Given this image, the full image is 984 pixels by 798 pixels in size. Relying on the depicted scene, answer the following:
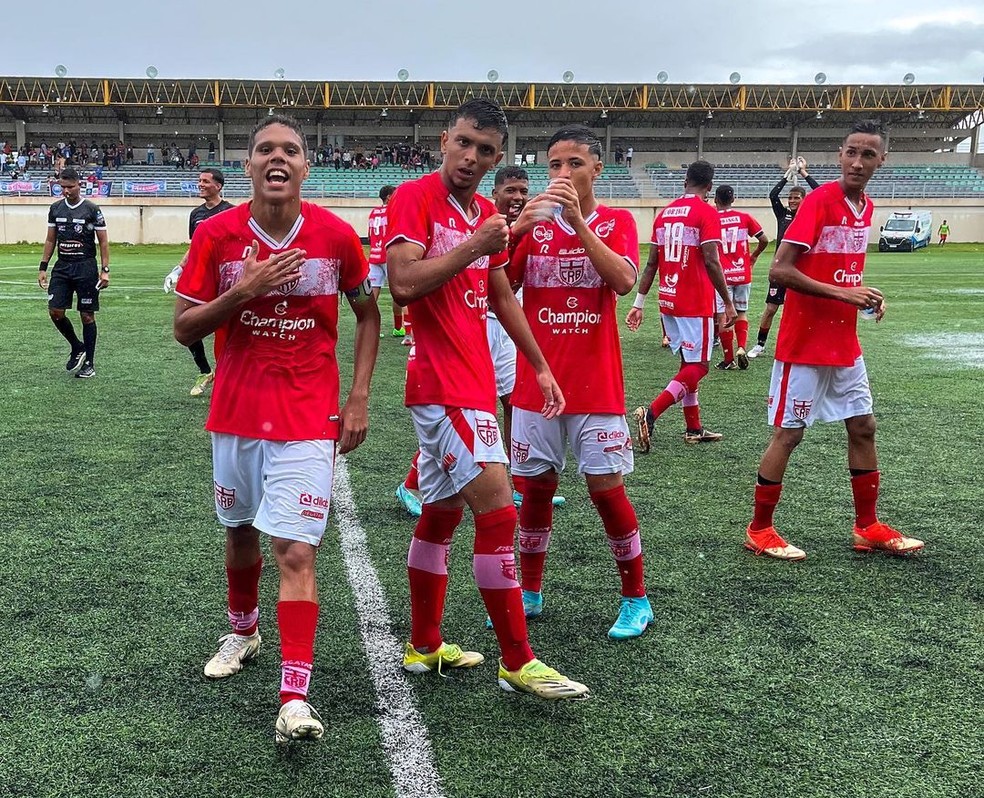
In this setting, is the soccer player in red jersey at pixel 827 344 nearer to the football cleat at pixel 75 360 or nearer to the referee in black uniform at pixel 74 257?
the referee in black uniform at pixel 74 257

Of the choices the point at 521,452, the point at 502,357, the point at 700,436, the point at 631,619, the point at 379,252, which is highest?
the point at 379,252

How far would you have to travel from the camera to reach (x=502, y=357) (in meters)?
6.43

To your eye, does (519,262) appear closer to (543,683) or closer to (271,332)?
(271,332)

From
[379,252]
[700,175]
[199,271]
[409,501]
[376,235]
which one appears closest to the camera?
[199,271]

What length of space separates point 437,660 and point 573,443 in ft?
3.65

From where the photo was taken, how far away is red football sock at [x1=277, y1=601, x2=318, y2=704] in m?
3.03

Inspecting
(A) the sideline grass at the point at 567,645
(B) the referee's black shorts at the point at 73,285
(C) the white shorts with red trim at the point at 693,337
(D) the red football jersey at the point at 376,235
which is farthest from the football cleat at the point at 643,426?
(B) the referee's black shorts at the point at 73,285

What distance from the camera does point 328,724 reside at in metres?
3.25

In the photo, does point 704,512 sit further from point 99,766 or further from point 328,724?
point 99,766

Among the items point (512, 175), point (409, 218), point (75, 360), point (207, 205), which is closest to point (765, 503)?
point (512, 175)

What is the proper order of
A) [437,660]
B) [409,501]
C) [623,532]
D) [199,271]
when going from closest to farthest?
1. [199,271]
2. [437,660]
3. [623,532]
4. [409,501]

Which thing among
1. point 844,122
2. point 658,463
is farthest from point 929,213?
point 658,463

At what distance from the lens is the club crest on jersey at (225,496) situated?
3.36 meters

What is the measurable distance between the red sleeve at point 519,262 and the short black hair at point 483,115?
0.71 m
